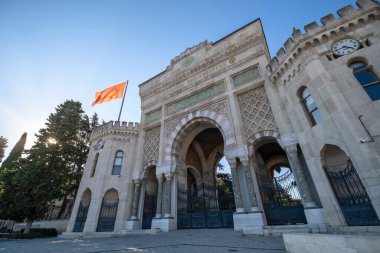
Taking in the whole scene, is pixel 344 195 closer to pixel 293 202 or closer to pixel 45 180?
pixel 293 202

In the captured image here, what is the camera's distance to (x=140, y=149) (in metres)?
13.9

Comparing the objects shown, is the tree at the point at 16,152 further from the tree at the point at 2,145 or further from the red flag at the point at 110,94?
the red flag at the point at 110,94

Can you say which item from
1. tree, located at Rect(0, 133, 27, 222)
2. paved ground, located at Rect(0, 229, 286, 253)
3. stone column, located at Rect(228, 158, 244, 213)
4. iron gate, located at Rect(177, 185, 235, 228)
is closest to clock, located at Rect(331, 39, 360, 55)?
stone column, located at Rect(228, 158, 244, 213)

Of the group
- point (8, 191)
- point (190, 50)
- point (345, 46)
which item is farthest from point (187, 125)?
point (8, 191)

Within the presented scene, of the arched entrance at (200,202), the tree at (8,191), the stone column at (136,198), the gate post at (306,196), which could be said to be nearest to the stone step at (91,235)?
the stone column at (136,198)

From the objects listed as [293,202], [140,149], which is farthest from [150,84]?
[293,202]

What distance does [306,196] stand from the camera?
284 inches

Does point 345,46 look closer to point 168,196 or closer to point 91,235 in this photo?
point 168,196

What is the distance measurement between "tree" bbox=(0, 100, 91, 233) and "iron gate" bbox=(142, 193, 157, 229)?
299 inches

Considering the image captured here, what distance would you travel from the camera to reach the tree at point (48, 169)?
13.4 m

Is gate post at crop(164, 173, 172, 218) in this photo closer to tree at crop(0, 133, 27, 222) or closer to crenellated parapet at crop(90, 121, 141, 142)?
crenellated parapet at crop(90, 121, 141, 142)

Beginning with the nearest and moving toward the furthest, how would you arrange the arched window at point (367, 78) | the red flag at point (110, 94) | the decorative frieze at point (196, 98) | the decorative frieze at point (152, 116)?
1. the arched window at point (367, 78)
2. the decorative frieze at point (196, 98)
3. the decorative frieze at point (152, 116)
4. the red flag at point (110, 94)

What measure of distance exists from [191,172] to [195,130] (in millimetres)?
4648

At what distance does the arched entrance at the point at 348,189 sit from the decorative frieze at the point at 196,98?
6.82 metres
